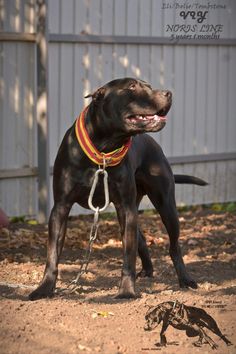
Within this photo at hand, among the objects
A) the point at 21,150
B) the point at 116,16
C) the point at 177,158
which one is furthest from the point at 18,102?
the point at 177,158

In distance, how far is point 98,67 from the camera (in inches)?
448

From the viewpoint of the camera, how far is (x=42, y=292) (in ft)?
22.4

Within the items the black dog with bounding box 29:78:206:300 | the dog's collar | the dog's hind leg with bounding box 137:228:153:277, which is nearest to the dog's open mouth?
the black dog with bounding box 29:78:206:300

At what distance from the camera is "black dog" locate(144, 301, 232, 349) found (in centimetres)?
583

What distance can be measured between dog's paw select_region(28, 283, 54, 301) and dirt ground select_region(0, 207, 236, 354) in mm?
106

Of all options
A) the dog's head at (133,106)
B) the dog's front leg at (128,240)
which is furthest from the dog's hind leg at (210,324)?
the dog's head at (133,106)

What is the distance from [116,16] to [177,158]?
2006 mm

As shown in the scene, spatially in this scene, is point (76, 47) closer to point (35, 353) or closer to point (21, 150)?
point (21, 150)

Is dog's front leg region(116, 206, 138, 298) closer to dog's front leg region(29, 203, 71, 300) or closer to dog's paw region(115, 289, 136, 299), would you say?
dog's paw region(115, 289, 136, 299)

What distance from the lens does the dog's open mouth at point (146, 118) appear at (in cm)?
668

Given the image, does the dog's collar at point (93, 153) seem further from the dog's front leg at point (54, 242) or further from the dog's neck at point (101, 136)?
the dog's front leg at point (54, 242)

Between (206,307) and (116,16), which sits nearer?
(206,307)

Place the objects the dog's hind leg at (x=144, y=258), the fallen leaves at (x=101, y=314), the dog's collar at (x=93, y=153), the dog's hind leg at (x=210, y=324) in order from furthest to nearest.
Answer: the dog's hind leg at (x=144, y=258)
the dog's collar at (x=93, y=153)
the fallen leaves at (x=101, y=314)
the dog's hind leg at (x=210, y=324)

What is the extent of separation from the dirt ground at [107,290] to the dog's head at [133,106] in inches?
48.2
